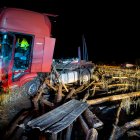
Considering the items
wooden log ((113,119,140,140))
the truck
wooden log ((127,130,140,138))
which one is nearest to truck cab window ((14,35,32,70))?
the truck

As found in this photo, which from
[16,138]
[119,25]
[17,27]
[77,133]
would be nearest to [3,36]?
[17,27]

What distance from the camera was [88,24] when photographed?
23.1 metres

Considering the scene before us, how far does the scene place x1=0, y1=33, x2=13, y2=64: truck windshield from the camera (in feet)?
23.6

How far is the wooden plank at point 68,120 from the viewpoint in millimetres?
4586

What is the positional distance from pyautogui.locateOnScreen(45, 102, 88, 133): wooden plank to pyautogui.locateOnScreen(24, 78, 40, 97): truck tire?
2850 millimetres

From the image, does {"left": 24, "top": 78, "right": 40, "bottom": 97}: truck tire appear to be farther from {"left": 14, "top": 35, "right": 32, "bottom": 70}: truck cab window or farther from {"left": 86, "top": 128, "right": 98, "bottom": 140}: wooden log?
{"left": 86, "top": 128, "right": 98, "bottom": 140}: wooden log

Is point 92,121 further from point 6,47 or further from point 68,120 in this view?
point 6,47

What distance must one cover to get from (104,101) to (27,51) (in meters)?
3.58

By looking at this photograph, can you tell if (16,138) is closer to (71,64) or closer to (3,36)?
(3,36)

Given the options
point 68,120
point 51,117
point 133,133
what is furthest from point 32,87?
point 133,133

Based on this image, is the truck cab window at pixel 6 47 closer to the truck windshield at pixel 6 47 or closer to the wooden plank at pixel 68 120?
the truck windshield at pixel 6 47

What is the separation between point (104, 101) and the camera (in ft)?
23.2

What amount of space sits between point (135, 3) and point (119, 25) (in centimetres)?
269

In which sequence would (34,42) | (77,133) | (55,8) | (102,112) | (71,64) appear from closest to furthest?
(77,133) < (102,112) < (34,42) < (71,64) < (55,8)
